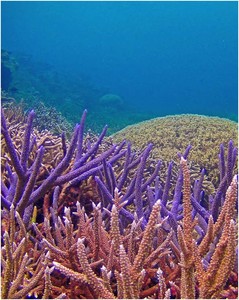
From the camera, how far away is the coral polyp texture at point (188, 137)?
6586mm

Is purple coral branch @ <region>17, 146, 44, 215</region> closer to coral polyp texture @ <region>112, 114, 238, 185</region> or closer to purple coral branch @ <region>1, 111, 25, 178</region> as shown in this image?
purple coral branch @ <region>1, 111, 25, 178</region>

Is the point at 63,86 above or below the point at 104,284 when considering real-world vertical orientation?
above

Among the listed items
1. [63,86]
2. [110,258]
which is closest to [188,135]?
[110,258]

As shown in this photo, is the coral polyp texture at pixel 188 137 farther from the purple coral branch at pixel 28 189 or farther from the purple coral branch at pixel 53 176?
the purple coral branch at pixel 28 189

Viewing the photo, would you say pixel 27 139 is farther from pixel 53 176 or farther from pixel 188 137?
pixel 188 137

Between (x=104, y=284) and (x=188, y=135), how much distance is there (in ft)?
19.5

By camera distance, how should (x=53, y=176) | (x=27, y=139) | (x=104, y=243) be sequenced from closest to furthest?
1. (x=104, y=243)
2. (x=27, y=139)
3. (x=53, y=176)

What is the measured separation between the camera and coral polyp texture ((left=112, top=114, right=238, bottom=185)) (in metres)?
6.59

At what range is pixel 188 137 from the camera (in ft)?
24.5

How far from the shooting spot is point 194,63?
601ft

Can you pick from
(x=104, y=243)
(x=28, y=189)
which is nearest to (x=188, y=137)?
(x=28, y=189)

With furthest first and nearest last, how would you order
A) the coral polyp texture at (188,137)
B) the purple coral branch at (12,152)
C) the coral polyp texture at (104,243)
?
the coral polyp texture at (188,137), the purple coral branch at (12,152), the coral polyp texture at (104,243)

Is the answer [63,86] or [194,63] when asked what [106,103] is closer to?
[63,86]

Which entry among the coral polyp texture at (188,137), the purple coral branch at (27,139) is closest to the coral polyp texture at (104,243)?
the purple coral branch at (27,139)
